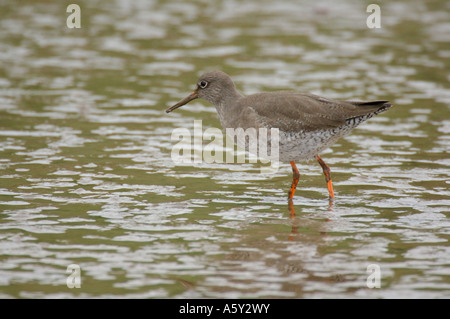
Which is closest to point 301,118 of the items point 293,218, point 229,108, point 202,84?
point 229,108

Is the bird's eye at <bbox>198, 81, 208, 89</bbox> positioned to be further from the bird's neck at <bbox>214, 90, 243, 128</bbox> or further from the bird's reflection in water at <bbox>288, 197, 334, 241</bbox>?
the bird's reflection in water at <bbox>288, 197, 334, 241</bbox>

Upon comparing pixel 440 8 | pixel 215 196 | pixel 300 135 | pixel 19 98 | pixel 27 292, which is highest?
pixel 440 8

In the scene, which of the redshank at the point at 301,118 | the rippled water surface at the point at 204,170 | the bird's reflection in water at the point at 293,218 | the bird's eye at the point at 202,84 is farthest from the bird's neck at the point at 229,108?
the bird's reflection in water at the point at 293,218

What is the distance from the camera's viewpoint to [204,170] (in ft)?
42.8

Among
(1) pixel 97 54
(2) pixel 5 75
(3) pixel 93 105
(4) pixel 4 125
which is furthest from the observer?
(1) pixel 97 54

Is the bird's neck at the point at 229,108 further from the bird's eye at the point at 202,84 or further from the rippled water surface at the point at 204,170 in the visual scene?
the rippled water surface at the point at 204,170

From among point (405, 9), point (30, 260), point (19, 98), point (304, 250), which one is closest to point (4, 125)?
point (19, 98)

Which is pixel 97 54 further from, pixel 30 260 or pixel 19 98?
pixel 30 260

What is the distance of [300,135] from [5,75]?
1066cm

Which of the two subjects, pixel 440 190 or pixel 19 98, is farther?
pixel 19 98

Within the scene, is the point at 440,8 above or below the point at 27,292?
above

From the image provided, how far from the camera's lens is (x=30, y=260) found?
8.77 metres

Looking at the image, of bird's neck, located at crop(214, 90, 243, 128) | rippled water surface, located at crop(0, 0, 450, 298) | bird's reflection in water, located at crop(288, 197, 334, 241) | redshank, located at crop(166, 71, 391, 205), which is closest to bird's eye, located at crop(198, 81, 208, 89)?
bird's neck, located at crop(214, 90, 243, 128)

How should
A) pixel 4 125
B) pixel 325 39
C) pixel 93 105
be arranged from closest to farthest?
1. pixel 4 125
2. pixel 93 105
3. pixel 325 39
